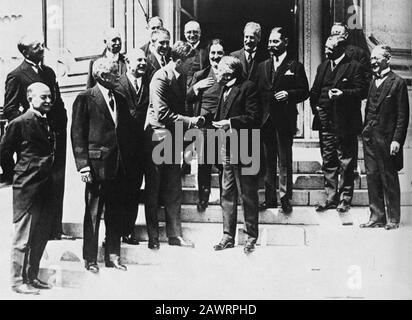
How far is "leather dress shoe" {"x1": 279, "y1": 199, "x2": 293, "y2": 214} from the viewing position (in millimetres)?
5312

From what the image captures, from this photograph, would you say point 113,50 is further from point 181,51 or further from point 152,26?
point 181,51

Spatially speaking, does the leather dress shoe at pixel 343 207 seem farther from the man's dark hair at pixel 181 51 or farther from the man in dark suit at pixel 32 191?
the man in dark suit at pixel 32 191

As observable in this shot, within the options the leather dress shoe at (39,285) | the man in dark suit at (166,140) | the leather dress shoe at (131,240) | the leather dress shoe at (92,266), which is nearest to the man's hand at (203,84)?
the man in dark suit at (166,140)

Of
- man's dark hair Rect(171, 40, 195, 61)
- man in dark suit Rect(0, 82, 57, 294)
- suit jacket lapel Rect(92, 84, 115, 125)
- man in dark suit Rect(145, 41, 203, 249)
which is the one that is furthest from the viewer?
man's dark hair Rect(171, 40, 195, 61)

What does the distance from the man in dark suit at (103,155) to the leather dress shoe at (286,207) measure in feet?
4.60

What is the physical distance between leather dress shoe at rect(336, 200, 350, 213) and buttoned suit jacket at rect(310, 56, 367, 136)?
0.62m

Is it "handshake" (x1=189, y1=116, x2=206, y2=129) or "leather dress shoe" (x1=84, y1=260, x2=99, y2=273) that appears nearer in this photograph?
"leather dress shoe" (x1=84, y1=260, x2=99, y2=273)

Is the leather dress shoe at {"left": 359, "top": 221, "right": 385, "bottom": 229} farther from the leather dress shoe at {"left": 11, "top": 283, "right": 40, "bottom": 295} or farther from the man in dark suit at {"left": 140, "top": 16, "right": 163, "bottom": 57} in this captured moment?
the leather dress shoe at {"left": 11, "top": 283, "right": 40, "bottom": 295}

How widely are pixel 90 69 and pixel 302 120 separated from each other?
2.07m

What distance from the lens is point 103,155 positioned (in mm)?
5219

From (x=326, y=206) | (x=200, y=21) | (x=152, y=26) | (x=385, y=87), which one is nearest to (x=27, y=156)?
(x=152, y=26)

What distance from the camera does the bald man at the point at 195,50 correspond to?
552cm

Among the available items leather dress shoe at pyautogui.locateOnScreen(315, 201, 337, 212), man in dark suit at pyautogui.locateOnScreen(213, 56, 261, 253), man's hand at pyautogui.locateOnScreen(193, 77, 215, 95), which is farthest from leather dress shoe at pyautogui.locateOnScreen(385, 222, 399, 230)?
man's hand at pyautogui.locateOnScreen(193, 77, 215, 95)
